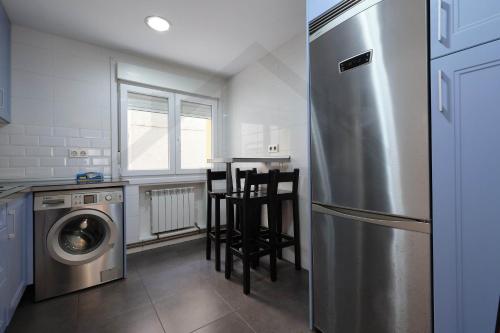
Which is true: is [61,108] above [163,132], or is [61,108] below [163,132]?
above

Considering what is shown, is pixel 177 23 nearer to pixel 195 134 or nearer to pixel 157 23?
pixel 157 23

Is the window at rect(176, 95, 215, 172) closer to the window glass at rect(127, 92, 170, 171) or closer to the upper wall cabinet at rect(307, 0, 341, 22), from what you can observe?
the window glass at rect(127, 92, 170, 171)

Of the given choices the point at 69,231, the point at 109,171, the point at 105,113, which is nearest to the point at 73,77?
the point at 105,113

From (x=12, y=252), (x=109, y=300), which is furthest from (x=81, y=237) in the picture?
(x=109, y=300)

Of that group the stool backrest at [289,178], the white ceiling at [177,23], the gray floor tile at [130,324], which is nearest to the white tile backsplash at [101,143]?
the white ceiling at [177,23]

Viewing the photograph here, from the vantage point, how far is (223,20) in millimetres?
2021

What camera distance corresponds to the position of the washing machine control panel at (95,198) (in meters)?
1.81

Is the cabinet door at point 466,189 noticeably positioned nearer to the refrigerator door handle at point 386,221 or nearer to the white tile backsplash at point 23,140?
the refrigerator door handle at point 386,221

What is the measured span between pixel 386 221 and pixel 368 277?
30 centimetres

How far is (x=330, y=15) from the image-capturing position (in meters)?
1.21

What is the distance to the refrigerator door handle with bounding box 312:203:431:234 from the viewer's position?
3.07ft

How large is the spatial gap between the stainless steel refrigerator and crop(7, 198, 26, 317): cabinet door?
191 cm

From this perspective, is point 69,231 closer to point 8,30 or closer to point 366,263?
point 8,30

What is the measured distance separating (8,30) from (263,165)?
103 inches
